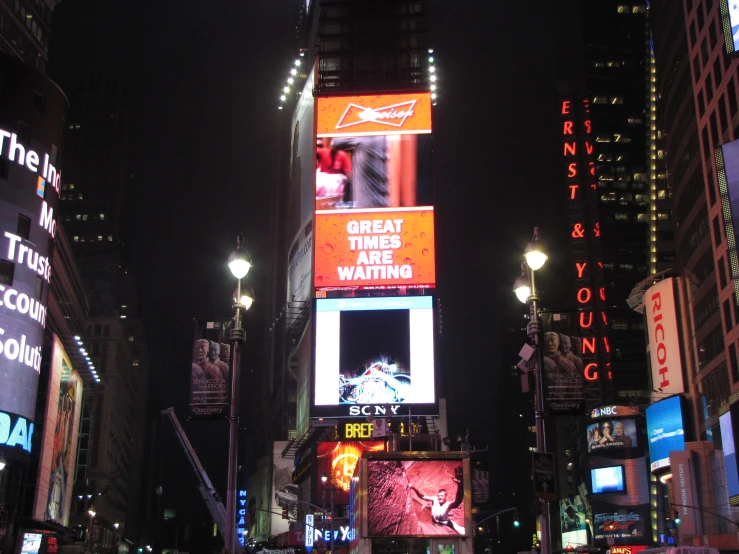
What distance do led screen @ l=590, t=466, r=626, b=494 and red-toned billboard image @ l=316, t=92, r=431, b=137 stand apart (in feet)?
204

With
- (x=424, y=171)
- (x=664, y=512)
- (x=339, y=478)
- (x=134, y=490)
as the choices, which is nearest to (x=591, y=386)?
(x=664, y=512)

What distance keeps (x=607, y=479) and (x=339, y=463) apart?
42494 mm

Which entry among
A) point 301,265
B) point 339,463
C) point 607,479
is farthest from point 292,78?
point 607,479

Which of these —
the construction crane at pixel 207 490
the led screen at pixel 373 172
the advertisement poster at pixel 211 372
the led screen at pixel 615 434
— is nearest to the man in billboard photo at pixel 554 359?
the advertisement poster at pixel 211 372

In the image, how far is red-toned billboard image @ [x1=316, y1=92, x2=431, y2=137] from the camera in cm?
5422

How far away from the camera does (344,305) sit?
4997 cm

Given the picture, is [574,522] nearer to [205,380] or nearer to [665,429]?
[665,429]

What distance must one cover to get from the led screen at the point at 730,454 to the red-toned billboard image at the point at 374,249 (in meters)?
22.0

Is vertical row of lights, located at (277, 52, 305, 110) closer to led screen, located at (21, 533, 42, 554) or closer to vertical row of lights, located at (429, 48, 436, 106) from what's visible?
vertical row of lights, located at (429, 48, 436, 106)

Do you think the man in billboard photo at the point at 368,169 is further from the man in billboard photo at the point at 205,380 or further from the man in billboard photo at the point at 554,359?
the man in billboard photo at the point at 554,359

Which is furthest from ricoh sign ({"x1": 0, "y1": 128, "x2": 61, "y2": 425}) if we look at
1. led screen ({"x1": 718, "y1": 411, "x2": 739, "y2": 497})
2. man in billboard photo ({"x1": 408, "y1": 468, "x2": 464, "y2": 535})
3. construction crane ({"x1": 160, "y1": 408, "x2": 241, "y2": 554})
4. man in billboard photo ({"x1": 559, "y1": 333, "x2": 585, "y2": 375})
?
led screen ({"x1": 718, "y1": 411, "x2": 739, "y2": 497})

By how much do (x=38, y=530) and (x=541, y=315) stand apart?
5009 cm

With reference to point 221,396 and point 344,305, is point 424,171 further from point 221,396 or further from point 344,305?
point 221,396

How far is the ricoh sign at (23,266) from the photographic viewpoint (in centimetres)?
5156
